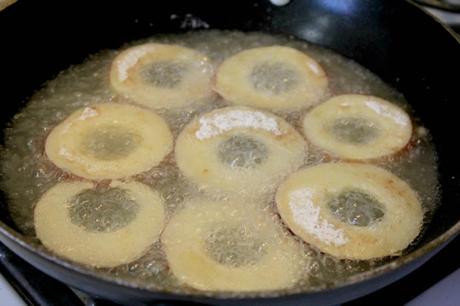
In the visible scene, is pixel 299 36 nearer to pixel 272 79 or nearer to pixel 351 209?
pixel 272 79

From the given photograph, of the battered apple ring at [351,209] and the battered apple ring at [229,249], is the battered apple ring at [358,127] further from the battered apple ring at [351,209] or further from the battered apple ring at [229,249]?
the battered apple ring at [229,249]

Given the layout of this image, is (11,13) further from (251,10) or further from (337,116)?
(337,116)

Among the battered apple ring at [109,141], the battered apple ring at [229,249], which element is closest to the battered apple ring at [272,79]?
the battered apple ring at [109,141]

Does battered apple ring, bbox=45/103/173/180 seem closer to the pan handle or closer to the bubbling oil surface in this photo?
the bubbling oil surface

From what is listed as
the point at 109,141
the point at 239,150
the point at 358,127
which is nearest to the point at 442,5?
the point at 358,127

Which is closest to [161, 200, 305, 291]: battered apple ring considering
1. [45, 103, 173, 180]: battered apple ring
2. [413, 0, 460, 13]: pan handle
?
[45, 103, 173, 180]: battered apple ring

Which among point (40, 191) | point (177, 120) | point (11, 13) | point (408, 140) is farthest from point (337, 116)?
point (11, 13)

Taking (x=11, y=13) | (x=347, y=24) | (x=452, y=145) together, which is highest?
(x=11, y=13)
